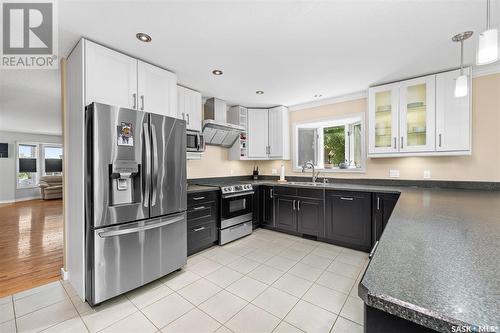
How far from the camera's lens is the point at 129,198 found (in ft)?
→ 6.67

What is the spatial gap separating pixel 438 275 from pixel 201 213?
266 cm

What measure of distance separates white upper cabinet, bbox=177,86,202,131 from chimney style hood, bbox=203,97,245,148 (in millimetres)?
227

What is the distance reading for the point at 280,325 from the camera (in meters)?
1.65

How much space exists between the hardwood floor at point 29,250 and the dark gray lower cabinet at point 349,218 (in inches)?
136

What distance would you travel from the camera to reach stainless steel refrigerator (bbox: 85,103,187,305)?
1847 millimetres

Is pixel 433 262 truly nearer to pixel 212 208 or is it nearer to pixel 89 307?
pixel 89 307

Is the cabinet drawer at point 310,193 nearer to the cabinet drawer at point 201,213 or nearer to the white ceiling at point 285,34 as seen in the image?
the cabinet drawer at point 201,213

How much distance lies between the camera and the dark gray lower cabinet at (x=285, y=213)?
3596mm

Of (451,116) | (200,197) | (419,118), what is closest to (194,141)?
(200,197)

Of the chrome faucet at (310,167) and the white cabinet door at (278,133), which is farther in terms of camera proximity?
the white cabinet door at (278,133)

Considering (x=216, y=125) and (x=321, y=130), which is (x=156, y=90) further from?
(x=321, y=130)

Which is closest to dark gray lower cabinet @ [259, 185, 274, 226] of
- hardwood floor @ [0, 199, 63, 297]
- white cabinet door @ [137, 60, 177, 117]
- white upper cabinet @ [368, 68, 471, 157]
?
white upper cabinet @ [368, 68, 471, 157]

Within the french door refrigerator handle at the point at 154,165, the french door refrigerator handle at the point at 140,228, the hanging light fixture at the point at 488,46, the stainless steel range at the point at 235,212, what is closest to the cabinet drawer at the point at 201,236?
the stainless steel range at the point at 235,212

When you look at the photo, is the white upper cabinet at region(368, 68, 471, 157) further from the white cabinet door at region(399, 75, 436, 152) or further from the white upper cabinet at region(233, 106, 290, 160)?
the white upper cabinet at region(233, 106, 290, 160)
